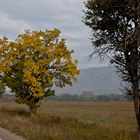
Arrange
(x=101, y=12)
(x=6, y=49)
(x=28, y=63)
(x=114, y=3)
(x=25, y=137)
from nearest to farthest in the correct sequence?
(x=114, y=3), (x=101, y=12), (x=25, y=137), (x=28, y=63), (x=6, y=49)

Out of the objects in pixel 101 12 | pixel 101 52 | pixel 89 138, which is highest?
pixel 101 12

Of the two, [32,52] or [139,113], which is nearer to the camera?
[139,113]

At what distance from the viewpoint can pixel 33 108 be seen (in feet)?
128

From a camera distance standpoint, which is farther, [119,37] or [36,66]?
[36,66]

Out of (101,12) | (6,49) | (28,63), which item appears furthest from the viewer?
(6,49)

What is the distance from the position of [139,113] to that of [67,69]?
2177cm

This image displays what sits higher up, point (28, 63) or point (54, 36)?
point (54, 36)

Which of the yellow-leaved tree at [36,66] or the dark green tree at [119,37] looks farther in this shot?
the yellow-leaved tree at [36,66]

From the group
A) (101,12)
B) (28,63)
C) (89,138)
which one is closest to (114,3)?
(101,12)

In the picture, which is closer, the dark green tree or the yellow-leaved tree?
the dark green tree

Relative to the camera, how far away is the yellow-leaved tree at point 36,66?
1489 inches

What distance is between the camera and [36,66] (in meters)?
37.3

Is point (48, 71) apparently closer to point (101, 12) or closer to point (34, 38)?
point (34, 38)

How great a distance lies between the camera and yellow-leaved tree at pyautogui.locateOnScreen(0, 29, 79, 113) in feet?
124
